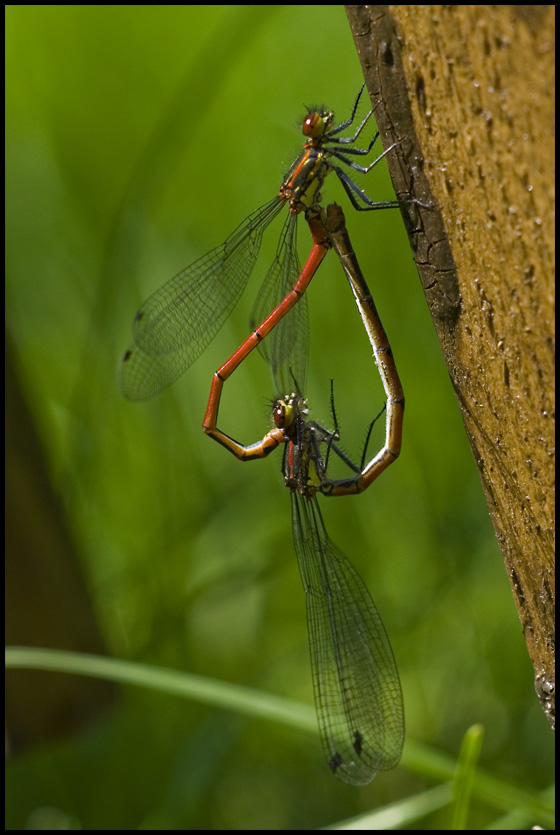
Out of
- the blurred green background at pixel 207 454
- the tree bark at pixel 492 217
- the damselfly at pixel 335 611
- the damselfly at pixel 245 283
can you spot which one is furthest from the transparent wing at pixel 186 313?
the tree bark at pixel 492 217

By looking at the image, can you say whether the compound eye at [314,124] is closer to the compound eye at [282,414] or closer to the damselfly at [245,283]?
the damselfly at [245,283]

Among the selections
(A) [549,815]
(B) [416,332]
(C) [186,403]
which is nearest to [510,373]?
(A) [549,815]

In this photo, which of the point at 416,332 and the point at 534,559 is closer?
the point at 534,559

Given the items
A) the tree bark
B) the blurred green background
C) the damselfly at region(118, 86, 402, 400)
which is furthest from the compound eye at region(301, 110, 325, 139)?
the blurred green background

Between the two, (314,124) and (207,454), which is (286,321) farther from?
(207,454)

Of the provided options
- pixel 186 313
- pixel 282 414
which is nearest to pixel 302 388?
pixel 282 414

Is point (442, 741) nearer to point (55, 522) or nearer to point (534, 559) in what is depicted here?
point (55, 522)
